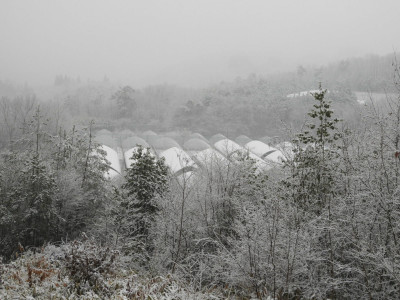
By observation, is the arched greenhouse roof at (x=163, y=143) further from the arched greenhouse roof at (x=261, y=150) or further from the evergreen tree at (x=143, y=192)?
the evergreen tree at (x=143, y=192)

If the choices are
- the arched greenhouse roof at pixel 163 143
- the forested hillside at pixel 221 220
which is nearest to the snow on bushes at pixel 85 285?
the forested hillside at pixel 221 220

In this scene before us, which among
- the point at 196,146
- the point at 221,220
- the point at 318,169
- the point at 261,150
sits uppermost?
the point at 318,169

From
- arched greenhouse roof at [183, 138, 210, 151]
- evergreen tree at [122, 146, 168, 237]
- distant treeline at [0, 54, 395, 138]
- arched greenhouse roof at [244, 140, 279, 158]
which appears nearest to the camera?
evergreen tree at [122, 146, 168, 237]

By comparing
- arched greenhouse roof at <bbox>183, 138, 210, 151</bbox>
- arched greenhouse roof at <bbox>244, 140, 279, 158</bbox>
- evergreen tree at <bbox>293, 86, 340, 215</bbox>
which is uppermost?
evergreen tree at <bbox>293, 86, 340, 215</bbox>

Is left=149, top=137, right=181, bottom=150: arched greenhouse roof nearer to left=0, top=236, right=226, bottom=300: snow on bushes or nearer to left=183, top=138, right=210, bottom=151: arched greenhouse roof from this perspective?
left=183, top=138, right=210, bottom=151: arched greenhouse roof

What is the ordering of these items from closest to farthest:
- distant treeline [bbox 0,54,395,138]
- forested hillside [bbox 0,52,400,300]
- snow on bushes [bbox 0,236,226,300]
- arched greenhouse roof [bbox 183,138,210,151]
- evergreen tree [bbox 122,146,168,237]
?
snow on bushes [bbox 0,236,226,300] → forested hillside [bbox 0,52,400,300] → evergreen tree [bbox 122,146,168,237] → arched greenhouse roof [bbox 183,138,210,151] → distant treeline [bbox 0,54,395,138]

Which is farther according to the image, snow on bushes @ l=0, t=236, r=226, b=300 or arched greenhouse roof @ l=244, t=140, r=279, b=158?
arched greenhouse roof @ l=244, t=140, r=279, b=158

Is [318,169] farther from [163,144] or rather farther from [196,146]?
[163,144]

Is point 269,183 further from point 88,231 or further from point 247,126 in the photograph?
point 247,126

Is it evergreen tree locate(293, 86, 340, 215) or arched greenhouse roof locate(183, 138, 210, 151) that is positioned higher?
evergreen tree locate(293, 86, 340, 215)

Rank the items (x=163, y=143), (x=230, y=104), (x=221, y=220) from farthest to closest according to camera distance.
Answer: (x=230, y=104) → (x=163, y=143) → (x=221, y=220)

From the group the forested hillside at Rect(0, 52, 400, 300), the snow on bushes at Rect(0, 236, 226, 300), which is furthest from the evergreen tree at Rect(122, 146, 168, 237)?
the snow on bushes at Rect(0, 236, 226, 300)

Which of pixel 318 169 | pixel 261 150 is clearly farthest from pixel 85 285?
pixel 261 150

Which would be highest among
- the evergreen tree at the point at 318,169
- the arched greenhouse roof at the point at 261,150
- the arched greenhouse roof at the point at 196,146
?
the evergreen tree at the point at 318,169
